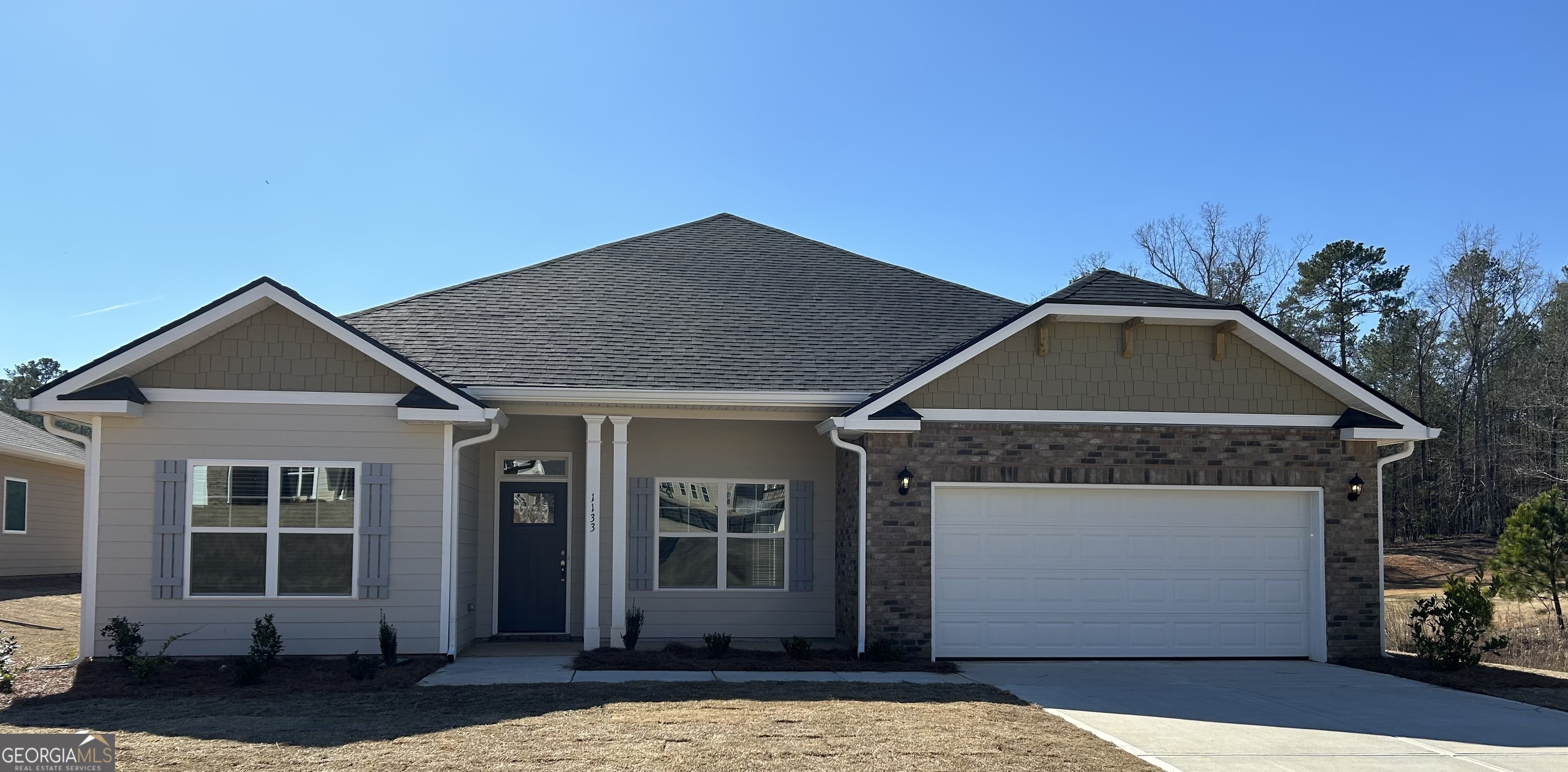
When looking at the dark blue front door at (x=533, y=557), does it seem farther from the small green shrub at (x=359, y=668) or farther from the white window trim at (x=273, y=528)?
the small green shrub at (x=359, y=668)

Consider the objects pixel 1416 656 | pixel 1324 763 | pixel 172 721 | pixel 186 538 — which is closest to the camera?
pixel 1324 763

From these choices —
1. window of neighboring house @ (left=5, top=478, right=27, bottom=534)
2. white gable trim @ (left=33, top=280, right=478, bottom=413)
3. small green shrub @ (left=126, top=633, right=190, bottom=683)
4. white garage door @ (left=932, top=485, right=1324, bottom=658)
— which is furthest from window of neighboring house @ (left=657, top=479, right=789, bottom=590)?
window of neighboring house @ (left=5, top=478, right=27, bottom=534)

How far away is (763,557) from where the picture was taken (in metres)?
14.1

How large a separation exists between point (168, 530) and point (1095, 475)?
9.23m

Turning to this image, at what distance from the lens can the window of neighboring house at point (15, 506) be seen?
68.2 feet

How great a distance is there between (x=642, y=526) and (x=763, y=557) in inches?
59.4

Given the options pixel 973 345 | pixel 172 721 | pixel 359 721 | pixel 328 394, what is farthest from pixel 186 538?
pixel 973 345

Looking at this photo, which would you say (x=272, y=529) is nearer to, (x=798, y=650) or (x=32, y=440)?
(x=798, y=650)

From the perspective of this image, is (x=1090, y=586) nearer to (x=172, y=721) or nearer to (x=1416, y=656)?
(x=1416, y=656)

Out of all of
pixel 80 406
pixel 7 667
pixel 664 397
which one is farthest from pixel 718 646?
pixel 80 406

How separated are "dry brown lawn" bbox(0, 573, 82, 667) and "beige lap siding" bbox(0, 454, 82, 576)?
0.33m

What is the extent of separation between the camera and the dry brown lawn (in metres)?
12.0

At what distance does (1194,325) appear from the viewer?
12.5m

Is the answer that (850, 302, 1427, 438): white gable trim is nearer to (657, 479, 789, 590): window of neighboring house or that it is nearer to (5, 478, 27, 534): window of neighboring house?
(657, 479, 789, 590): window of neighboring house
